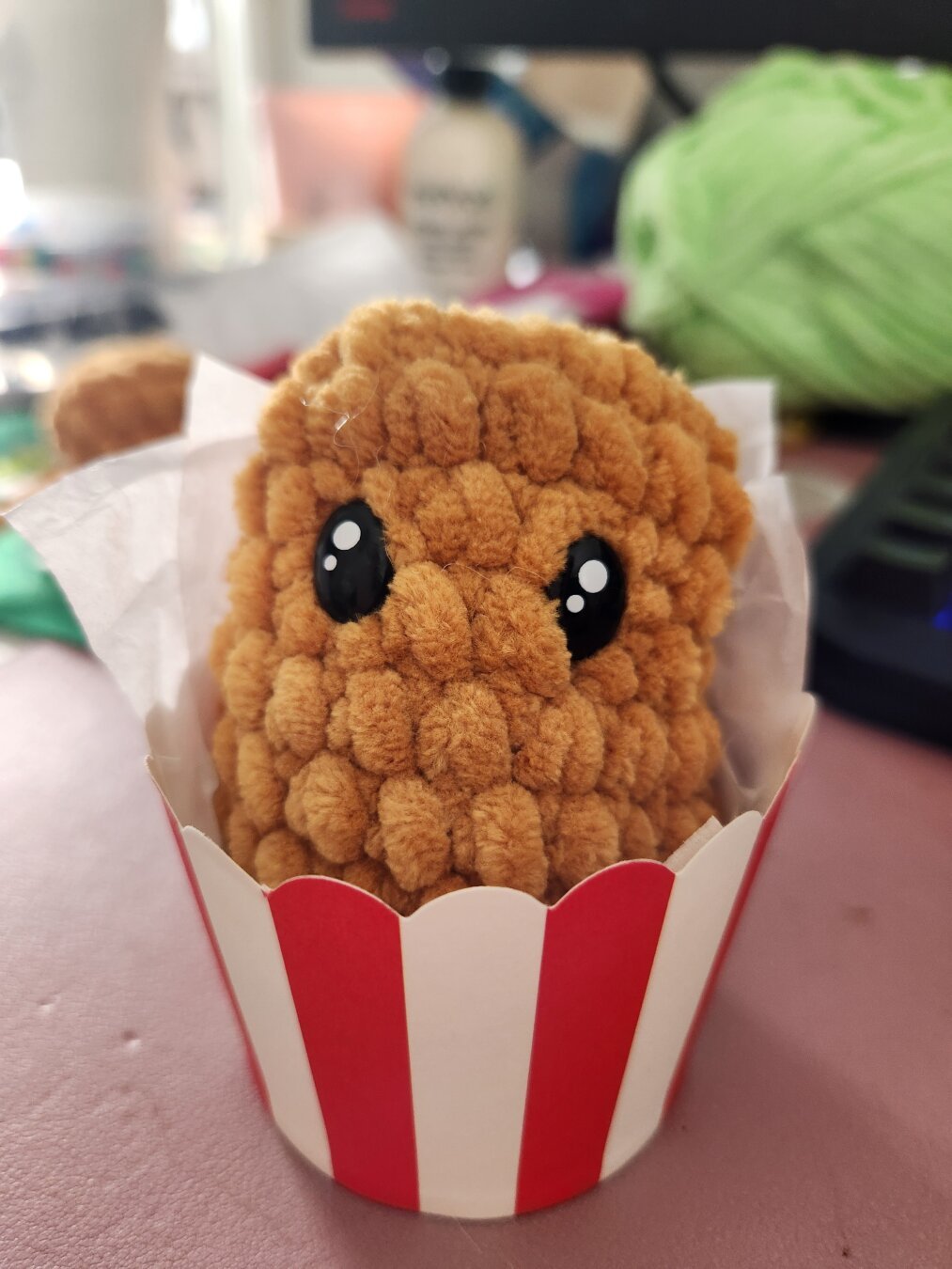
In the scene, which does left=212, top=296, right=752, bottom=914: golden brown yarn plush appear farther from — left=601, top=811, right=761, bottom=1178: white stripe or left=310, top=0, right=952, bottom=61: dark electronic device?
left=310, top=0, right=952, bottom=61: dark electronic device

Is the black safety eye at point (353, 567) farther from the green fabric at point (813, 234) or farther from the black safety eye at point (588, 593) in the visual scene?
the green fabric at point (813, 234)

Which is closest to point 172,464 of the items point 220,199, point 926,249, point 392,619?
point 392,619

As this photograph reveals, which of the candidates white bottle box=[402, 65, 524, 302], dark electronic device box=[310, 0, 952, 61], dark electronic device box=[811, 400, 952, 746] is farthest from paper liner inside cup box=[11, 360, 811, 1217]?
white bottle box=[402, 65, 524, 302]

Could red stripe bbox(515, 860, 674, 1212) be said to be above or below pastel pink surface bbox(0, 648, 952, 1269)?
above

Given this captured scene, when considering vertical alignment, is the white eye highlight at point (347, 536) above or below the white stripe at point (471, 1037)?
above

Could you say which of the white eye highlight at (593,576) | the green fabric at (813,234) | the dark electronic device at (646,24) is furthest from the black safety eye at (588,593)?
the dark electronic device at (646,24)

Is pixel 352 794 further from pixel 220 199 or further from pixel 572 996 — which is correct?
pixel 220 199
